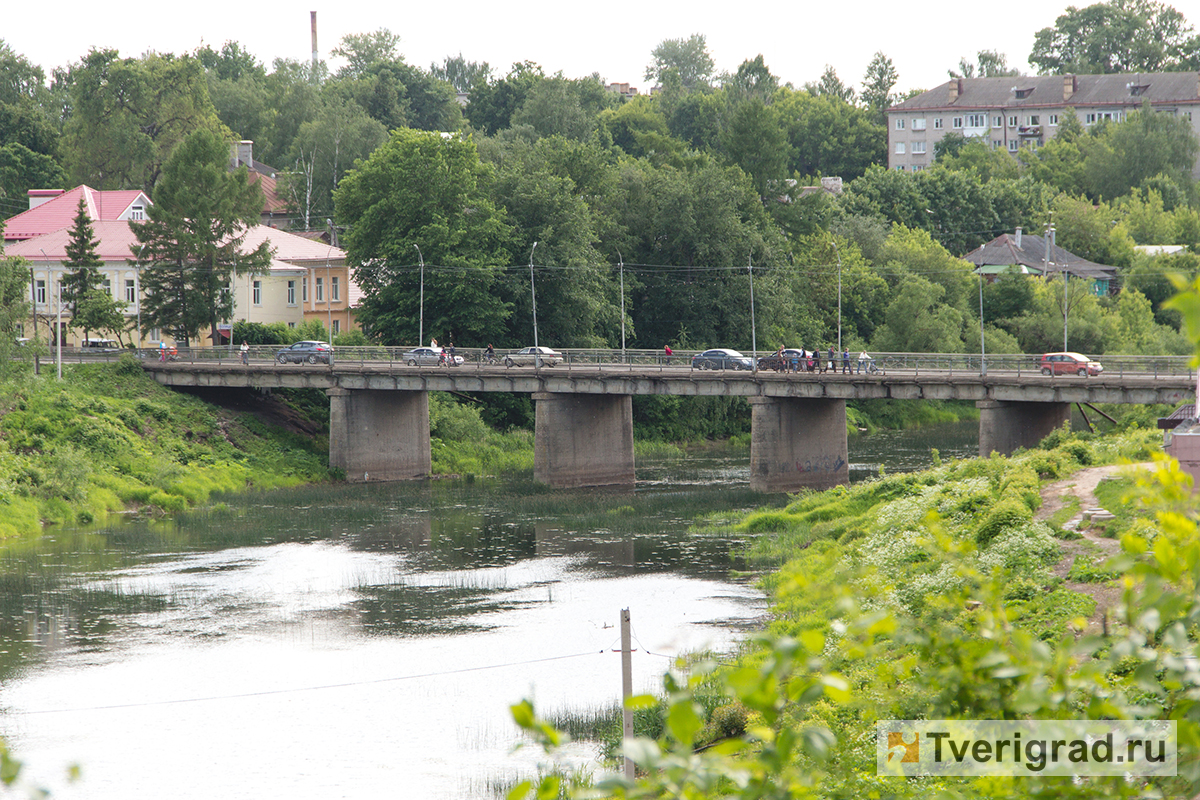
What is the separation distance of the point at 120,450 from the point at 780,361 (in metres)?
31.5

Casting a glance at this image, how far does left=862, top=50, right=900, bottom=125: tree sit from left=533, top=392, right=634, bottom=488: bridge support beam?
444 ft

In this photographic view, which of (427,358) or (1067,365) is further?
(427,358)

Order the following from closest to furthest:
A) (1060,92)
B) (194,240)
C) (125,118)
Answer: (194,240) → (125,118) → (1060,92)

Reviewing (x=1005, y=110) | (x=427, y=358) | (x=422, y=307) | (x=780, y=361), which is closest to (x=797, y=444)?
(x=780, y=361)

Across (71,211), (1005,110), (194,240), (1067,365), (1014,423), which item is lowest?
(1014,423)

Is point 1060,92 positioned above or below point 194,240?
above

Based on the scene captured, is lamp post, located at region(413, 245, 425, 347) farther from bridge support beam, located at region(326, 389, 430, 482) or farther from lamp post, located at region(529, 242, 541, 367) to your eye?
lamp post, located at region(529, 242, 541, 367)

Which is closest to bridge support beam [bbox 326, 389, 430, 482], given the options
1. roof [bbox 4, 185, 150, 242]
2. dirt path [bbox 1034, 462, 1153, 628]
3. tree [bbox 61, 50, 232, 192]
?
roof [bbox 4, 185, 150, 242]

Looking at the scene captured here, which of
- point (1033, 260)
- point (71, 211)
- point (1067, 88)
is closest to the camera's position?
point (71, 211)

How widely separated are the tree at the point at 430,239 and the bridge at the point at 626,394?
6.45 metres

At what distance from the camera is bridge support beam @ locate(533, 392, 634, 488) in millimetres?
67625

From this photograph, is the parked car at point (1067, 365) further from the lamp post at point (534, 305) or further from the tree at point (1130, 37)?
the tree at point (1130, 37)

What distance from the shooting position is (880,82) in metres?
195

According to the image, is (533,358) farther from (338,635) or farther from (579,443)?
(338,635)
